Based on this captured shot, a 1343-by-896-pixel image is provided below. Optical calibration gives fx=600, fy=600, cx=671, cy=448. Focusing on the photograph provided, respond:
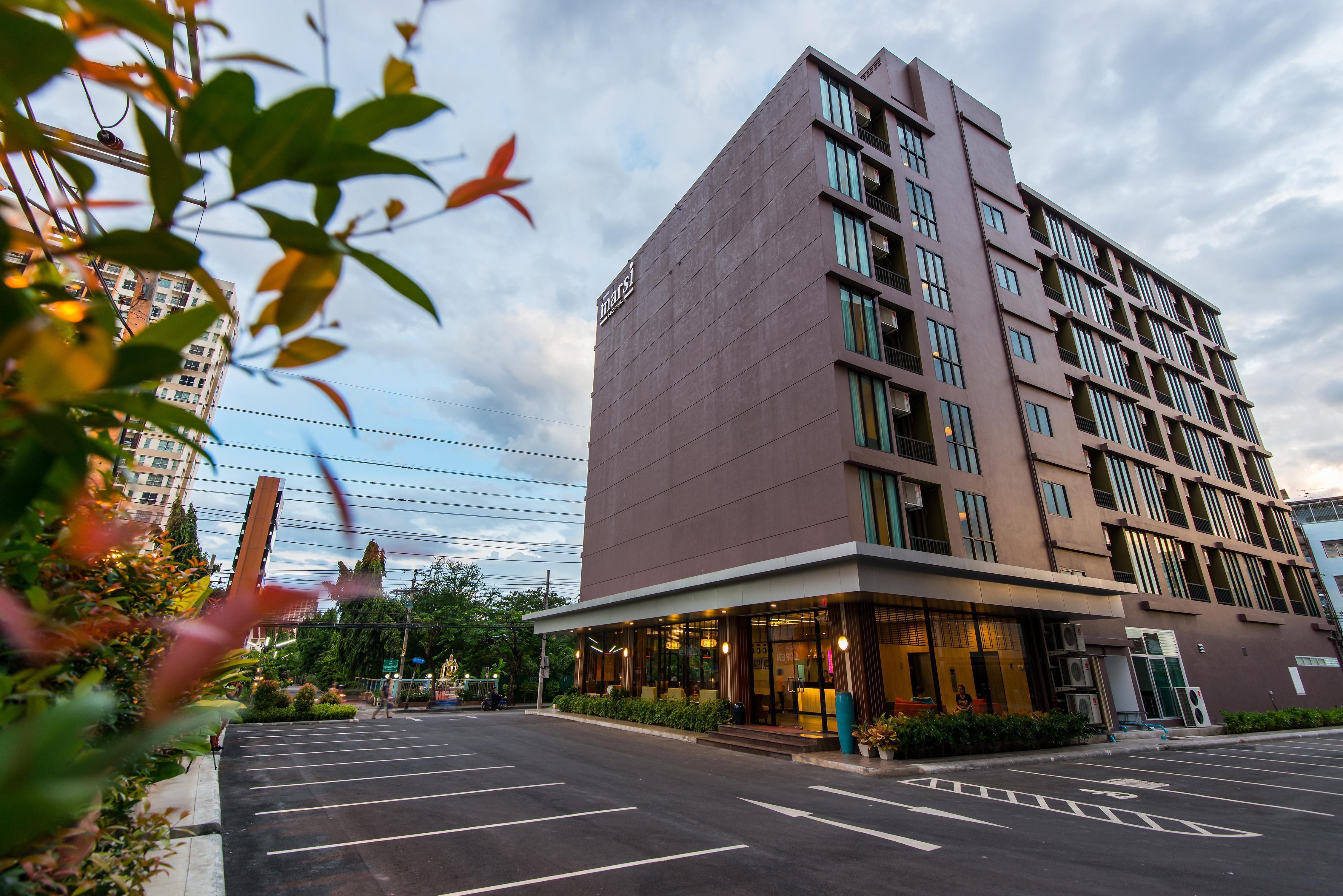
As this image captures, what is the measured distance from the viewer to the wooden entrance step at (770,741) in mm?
14227

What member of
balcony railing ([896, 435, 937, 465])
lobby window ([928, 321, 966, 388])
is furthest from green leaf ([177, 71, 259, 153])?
lobby window ([928, 321, 966, 388])

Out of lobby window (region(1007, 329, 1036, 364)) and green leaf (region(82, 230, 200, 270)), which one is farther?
lobby window (region(1007, 329, 1036, 364))

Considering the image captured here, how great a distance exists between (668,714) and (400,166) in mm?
20810

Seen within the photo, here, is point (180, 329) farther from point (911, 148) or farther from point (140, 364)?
point (911, 148)

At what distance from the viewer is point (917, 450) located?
17.5 metres

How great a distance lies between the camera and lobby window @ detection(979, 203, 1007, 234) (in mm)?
24266

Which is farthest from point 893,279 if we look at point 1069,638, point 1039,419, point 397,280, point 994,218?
point 397,280

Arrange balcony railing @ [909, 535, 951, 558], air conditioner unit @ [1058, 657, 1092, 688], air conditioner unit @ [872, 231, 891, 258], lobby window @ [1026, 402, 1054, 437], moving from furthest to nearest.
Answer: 1. lobby window @ [1026, 402, 1054, 437]
2. air conditioner unit @ [872, 231, 891, 258]
3. air conditioner unit @ [1058, 657, 1092, 688]
4. balcony railing @ [909, 535, 951, 558]

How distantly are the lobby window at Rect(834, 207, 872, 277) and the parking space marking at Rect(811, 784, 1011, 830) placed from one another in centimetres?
1363

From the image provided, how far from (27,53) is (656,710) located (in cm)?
2170

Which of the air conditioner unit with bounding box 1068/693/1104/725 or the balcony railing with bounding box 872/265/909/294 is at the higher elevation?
the balcony railing with bounding box 872/265/909/294

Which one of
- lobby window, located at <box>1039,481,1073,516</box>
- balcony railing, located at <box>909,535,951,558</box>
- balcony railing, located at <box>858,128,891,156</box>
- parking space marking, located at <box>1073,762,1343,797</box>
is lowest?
parking space marking, located at <box>1073,762,1343,797</box>

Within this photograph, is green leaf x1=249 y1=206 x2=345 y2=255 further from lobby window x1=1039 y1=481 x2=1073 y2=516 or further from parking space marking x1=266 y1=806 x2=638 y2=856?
lobby window x1=1039 y1=481 x2=1073 y2=516

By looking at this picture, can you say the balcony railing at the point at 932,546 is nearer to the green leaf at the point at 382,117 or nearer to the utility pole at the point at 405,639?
the green leaf at the point at 382,117
